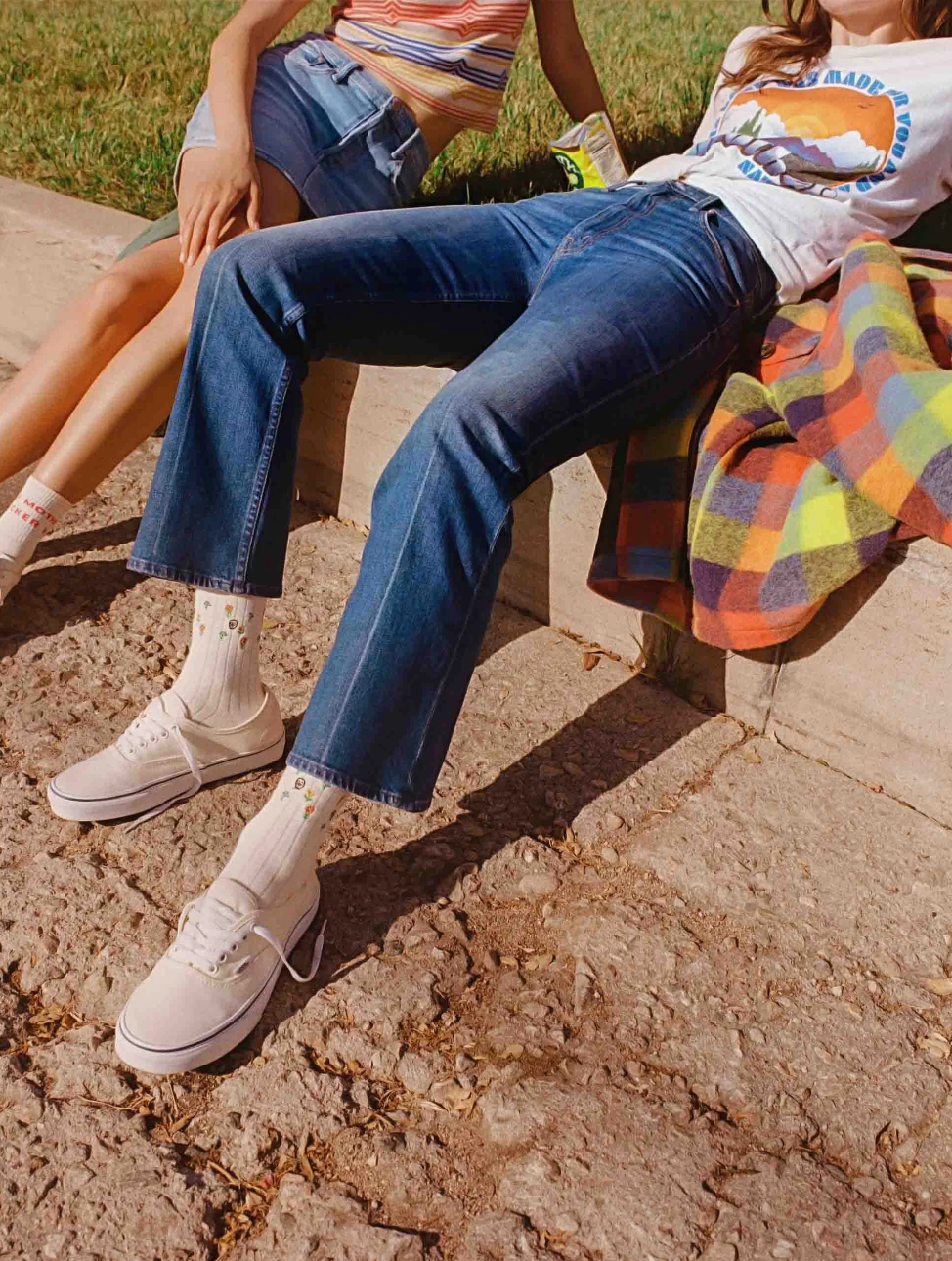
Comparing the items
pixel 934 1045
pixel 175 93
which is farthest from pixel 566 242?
pixel 175 93

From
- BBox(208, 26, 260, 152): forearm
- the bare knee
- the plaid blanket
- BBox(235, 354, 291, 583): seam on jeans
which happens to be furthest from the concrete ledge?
BBox(235, 354, 291, 583): seam on jeans

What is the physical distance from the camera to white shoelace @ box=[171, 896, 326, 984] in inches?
64.4

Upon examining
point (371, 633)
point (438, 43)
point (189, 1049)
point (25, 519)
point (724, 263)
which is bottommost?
point (189, 1049)

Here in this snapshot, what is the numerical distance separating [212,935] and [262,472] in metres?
0.73

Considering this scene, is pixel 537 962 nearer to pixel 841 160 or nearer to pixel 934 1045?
pixel 934 1045

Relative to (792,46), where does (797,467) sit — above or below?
below

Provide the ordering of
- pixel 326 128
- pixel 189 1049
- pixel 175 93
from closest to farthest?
pixel 189 1049 → pixel 326 128 → pixel 175 93

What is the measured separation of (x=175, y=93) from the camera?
4648mm

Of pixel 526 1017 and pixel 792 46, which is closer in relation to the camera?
pixel 526 1017

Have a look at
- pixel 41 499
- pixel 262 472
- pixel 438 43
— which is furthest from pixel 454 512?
pixel 438 43

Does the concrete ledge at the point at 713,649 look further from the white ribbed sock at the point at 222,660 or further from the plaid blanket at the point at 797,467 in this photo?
the white ribbed sock at the point at 222,660

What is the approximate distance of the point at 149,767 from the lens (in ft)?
6.48

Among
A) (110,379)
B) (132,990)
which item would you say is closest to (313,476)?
(110,379)

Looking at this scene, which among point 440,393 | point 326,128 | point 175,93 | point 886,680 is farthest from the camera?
point 175,93
